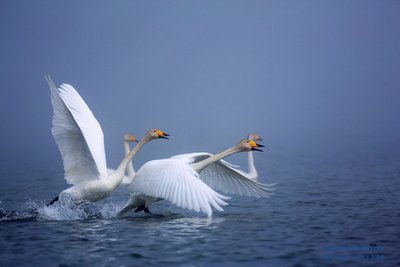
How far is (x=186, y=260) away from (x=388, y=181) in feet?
31.2

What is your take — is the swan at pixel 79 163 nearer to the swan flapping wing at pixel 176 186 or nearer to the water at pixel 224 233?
the water at pixel 224 233

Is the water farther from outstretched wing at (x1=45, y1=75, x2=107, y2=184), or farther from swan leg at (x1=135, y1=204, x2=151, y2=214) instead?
outstretched wing at (x1=45, y1=75, x2=107, y2=184)

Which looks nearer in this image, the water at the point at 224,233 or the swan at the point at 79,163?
the water at the point at 224,233

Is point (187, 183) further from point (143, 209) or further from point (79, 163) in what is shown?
point (79, 163)

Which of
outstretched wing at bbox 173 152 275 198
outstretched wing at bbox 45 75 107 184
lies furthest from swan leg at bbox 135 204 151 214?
outstretched wing at bbox 173 152 275 198

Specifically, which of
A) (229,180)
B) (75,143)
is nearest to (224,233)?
(75,143)

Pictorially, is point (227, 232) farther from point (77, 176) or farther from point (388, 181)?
point (388, 181)

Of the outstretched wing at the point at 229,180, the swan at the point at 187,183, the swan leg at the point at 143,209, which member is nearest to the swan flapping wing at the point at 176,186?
the swan at the point at 187,183

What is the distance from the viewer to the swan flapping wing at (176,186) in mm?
9609

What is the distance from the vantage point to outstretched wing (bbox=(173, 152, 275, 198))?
12234mm

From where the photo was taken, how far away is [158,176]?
34.1ft

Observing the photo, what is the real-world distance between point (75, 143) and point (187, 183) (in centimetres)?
194

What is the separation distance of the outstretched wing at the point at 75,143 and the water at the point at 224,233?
622 mm

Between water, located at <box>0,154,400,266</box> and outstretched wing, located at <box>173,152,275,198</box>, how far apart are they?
287mm
